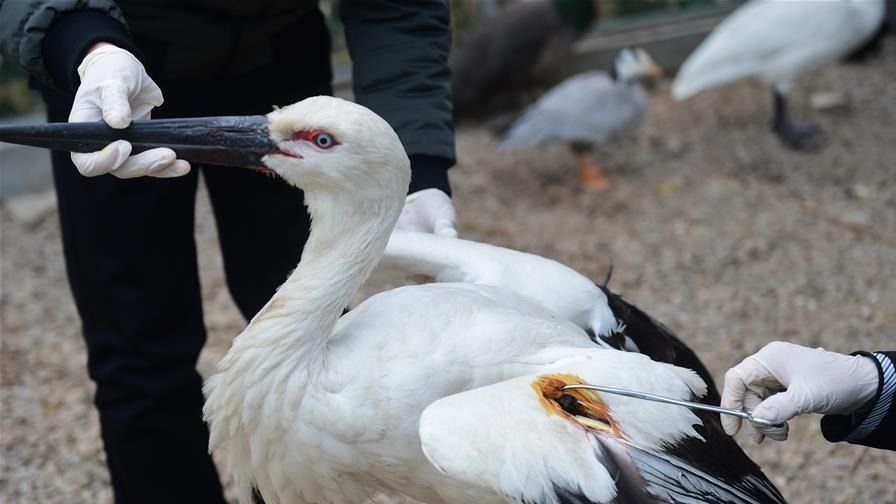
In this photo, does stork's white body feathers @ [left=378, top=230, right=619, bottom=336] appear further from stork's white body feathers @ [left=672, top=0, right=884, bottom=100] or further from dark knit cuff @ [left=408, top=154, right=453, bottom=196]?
stork's white body feathers @ [left=672, top=0, right=884, bottom=100]

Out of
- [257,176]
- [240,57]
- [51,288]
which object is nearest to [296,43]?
[240,57]

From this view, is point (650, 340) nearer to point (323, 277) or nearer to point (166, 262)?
point (323, 277)

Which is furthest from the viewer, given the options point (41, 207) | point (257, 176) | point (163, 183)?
point (41, 207)

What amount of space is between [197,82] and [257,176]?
0.24 m

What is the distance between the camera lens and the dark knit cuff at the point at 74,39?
176cm

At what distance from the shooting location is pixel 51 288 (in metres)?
4.33

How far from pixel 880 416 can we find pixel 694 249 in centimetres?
280

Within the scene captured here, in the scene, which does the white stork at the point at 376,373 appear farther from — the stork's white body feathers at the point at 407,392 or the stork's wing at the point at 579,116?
the stork's wing at the point at 579,116

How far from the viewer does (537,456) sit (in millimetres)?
1547

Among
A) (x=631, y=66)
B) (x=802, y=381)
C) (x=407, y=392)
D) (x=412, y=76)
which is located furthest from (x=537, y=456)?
(x=631, y=66)

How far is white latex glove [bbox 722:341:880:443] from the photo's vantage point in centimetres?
167

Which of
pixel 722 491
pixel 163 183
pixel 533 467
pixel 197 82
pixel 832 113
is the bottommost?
pixel 832 113

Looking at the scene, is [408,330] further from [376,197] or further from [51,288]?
[51,288]

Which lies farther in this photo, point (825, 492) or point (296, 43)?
point (825, 492)
